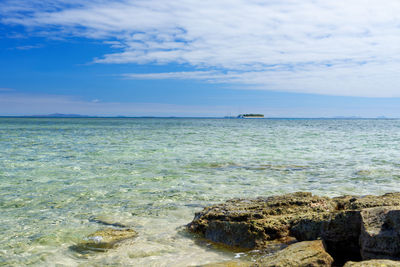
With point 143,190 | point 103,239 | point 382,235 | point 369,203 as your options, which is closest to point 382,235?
point 382,235

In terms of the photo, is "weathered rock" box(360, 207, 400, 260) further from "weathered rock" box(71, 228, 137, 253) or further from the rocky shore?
"weathered rock" box(71, 228, 137, 253)

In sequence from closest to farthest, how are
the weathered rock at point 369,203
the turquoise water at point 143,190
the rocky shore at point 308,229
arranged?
the rocky shore at point 308,229 < the turquoise water at point 143,190 < the weathered rock at point 369,203

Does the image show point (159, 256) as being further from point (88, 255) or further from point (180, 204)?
point (180, 204)

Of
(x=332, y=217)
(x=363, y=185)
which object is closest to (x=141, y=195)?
(x=332, y=217)

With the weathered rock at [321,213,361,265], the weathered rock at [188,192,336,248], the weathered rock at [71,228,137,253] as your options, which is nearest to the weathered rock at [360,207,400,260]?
the weathered rock at [321,213,361,265]

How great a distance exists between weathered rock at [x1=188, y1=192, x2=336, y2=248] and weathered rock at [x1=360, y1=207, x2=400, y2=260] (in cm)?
111

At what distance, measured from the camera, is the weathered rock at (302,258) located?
12.4ft

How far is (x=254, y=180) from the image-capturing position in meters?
11.1

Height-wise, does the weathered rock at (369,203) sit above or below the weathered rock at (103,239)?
above

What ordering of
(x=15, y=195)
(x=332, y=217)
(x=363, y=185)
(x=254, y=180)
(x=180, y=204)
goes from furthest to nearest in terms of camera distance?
(x=254, y=180) < (x=363, y=185) < (x=15, y=195) < (x=180, y=204) < (x=332, y=217)

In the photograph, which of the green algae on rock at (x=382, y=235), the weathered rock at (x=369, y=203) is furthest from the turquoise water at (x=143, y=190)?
the weathered rock at (x=369, y=203)

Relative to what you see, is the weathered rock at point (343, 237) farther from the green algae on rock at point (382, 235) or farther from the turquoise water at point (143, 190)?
the turquoise water at point (143, 190)

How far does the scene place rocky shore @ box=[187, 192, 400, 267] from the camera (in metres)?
3.89

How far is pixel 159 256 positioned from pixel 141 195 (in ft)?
13.1
